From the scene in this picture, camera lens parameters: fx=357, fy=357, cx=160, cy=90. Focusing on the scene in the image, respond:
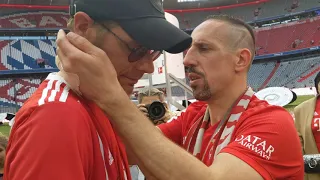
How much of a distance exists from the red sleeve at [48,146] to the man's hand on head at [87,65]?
123 mm

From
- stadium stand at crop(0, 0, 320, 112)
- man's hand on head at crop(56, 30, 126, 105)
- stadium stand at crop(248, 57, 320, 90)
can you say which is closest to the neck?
man's hand on head at crop(56, 30, 126, 105)

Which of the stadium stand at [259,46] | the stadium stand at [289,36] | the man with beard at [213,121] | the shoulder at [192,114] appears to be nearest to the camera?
the man with beard at [213,121]

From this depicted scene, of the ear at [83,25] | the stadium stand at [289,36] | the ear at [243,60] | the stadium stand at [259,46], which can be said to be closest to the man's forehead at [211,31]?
the ear at [243,60]

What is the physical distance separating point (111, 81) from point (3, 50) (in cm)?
2620

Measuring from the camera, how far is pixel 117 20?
1.00m

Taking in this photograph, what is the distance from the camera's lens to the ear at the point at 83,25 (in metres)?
1.00

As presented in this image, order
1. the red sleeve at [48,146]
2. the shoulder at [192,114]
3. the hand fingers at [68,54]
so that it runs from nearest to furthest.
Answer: the red sleeve at [48,146], the hand fingers at [68,54], the shoulder at [192,114]

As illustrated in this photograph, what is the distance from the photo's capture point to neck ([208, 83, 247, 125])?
1849mm

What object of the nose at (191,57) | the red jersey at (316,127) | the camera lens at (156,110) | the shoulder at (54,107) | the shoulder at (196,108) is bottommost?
the red jersey at (316,127)

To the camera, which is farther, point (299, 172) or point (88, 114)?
point (299, 172)

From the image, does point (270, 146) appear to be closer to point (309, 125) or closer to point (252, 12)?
point (309, 125)

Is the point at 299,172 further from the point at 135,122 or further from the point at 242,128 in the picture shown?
the point at 135,122

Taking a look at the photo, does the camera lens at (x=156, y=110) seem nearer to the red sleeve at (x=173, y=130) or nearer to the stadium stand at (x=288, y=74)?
the red sleeve at (x=173, y=130)

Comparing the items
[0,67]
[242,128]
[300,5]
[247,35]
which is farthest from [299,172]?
[300,5]
